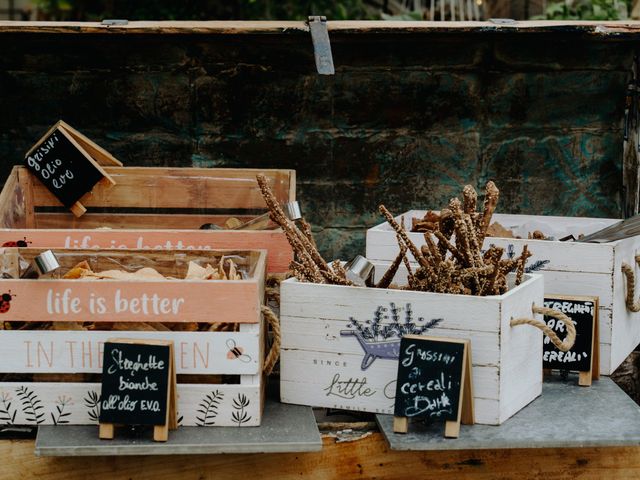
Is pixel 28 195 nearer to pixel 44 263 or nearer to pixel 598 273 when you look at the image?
pixel 44 263

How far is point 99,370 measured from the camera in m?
2.46

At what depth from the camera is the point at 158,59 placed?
429 centimetres

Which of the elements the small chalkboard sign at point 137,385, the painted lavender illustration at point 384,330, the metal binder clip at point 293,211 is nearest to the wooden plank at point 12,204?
the metal binder clip at point 293,211

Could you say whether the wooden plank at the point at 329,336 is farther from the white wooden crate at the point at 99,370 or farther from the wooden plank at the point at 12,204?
the wooden plank at the point at 12,204

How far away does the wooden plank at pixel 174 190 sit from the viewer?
3.79 meters

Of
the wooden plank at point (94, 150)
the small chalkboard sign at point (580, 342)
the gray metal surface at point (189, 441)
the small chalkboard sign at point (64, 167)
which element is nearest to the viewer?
the gray metal surface at point (189, 441)

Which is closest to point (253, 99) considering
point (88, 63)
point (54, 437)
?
point (88, 63)

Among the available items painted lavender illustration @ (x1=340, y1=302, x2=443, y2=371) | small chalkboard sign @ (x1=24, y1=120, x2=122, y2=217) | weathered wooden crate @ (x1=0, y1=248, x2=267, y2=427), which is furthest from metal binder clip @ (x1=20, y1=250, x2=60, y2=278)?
small chalkboard sign @ (x1=24, y1=120, x2=122, y2=217)

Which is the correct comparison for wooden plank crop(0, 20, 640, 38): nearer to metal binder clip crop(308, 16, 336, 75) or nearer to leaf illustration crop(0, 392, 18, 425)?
metal binder clip crop(308, 16, 336, 75)

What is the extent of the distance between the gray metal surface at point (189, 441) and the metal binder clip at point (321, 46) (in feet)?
5.72

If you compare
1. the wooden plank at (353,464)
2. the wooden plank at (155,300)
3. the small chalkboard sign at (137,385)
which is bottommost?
the wooden plank at (353,464)

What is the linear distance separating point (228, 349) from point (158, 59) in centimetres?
223

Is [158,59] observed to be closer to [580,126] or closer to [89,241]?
[89,241]

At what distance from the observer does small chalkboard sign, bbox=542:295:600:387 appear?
288 centimetres
